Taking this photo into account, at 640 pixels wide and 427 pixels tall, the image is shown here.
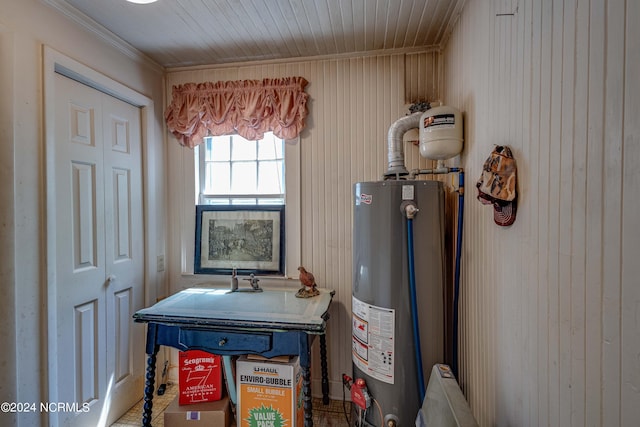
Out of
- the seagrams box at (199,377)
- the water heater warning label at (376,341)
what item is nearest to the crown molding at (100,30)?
the seagrams box at (199,377)

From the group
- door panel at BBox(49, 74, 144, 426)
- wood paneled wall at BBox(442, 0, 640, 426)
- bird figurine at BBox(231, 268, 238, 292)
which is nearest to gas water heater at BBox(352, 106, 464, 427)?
wood paneled wall at BBox(442, 0, 640, 426)

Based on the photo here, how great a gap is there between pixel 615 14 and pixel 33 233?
7.29ft

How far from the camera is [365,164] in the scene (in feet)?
6.90

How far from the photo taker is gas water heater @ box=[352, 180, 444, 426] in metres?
1.54

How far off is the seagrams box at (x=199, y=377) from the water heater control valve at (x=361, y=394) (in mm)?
879

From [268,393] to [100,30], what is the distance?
2.38 meters

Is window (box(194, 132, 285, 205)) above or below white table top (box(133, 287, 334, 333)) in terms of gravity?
above

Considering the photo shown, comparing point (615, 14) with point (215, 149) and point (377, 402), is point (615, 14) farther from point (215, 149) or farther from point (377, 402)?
point (215, 149)

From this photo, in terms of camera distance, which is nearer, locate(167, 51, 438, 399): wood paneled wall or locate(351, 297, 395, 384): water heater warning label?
locate(351, 297, 395, 384): water heater warning label

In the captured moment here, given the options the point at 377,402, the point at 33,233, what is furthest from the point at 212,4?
the point at 377,402

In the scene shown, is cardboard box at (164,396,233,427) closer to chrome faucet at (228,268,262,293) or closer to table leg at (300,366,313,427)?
table leg at (300,366,313,427)

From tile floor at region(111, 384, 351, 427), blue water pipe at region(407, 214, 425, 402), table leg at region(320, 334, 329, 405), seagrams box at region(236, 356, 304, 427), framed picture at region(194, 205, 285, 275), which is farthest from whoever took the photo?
framed picture at region(194, 205, 285, 275)

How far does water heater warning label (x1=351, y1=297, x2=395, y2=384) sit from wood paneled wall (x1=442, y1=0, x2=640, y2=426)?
43cm

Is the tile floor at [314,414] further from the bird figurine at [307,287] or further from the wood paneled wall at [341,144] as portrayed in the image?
the bird figurine at [307,287]
